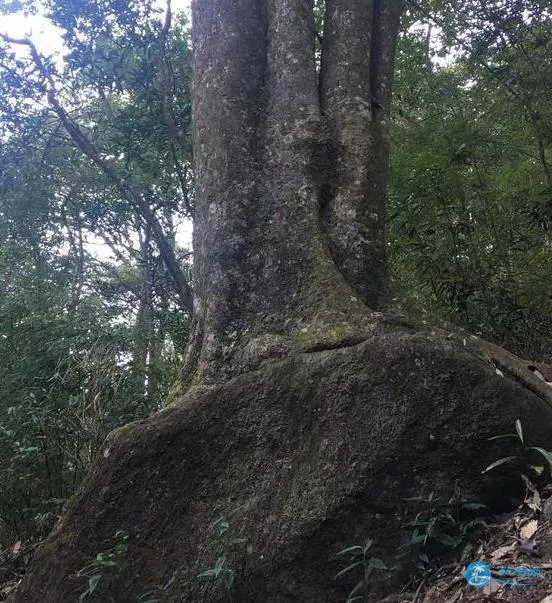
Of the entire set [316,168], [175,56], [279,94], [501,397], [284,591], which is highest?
[175,56]

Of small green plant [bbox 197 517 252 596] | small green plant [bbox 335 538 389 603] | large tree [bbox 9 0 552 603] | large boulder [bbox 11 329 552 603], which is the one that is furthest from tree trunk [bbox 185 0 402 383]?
small green plant [bbox 335 538 389 603]

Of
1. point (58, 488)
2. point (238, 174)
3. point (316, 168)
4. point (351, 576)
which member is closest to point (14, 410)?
point (58, 488)

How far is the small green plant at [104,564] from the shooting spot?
2.51 meters

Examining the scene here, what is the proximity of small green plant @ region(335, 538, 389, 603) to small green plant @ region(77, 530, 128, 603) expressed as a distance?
94cm

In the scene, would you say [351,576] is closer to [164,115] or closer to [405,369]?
[405,369]

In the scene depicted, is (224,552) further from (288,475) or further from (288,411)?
(288,411)

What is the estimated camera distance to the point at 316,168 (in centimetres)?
370

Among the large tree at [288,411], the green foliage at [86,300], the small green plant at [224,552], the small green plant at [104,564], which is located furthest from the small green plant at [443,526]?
the green foliage at [86,300]

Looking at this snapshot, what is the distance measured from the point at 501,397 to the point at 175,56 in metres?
5.76

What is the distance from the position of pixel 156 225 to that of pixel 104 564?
437cm

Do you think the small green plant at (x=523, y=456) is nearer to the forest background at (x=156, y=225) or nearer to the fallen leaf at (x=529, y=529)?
the fallen leaf at (x=529, y=529)

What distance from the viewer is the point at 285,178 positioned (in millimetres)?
3656
